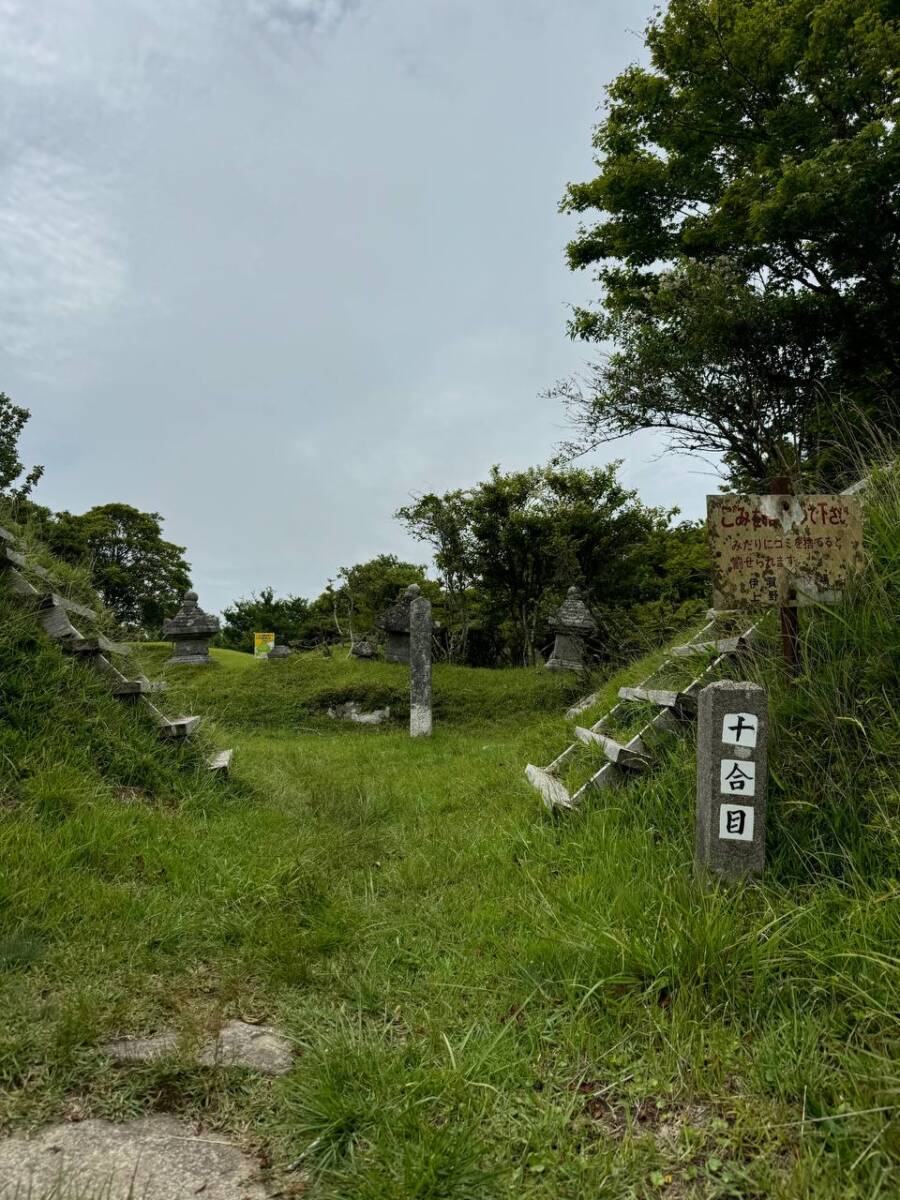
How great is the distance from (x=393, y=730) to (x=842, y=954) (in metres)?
10.8

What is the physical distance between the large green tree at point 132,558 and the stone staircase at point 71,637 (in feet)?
91.5

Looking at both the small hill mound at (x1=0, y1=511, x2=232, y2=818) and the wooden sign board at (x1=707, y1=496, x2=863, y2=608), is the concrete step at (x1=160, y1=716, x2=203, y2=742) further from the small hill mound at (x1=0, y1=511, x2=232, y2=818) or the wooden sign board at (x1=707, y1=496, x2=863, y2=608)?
the wooden sign board at (x1=707, y1=496, x2=863, y2=608)

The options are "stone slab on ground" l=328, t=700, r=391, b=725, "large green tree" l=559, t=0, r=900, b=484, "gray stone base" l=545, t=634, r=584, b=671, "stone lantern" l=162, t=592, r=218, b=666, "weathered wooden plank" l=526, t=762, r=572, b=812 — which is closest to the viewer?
"weathered wooden plank" l=526, t=762, r=572, b=812

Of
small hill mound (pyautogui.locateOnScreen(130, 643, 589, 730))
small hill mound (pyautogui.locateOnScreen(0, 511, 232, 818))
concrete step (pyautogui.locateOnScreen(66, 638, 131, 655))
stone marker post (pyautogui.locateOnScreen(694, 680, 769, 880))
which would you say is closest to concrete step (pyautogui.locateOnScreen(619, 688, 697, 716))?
stone marker post (pyautogui.locateOnScreen(694, 680, 769, 880))

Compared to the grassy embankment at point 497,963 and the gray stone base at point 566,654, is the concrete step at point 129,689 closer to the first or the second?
the grassy embankment at point 497,963

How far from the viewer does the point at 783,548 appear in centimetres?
379

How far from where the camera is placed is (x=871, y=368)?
11531mm

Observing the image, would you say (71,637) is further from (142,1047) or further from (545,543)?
(545,543)

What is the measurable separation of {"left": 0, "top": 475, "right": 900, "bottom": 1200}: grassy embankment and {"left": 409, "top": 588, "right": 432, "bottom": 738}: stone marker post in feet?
22.2

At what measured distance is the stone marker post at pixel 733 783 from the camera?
3209mm

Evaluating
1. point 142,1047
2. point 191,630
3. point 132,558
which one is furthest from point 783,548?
point 132,558

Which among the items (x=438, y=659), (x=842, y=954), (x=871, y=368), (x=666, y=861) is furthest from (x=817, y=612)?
(x=438, y=659)

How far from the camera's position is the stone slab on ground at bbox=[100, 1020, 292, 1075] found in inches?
98.3

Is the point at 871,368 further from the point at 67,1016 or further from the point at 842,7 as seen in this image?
the point at 67,1016
